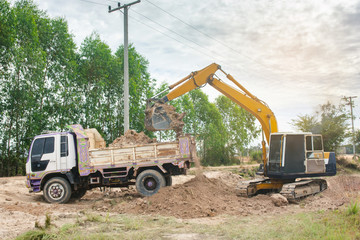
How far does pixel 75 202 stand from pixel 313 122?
23133mm

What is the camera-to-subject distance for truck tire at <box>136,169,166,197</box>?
38.9 feet

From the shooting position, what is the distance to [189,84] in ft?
45.4

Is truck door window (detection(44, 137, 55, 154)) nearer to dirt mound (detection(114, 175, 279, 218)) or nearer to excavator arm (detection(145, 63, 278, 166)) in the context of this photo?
dirt mound (detection(114, 175, 279, 218))

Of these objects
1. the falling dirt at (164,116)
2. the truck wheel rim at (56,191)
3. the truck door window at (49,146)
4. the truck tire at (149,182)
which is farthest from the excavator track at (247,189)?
the truck door window at (49,146)

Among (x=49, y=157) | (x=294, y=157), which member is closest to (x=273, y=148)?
(x=294, y=157)

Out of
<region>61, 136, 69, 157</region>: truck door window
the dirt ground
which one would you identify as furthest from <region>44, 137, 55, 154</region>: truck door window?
the dirt ground

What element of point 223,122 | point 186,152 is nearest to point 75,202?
point 186,152

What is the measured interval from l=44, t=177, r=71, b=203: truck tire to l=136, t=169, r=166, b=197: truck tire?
2.67m

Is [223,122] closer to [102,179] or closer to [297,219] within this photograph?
[102,179]

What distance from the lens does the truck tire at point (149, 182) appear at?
1184cm

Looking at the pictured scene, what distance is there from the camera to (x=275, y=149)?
12.6m

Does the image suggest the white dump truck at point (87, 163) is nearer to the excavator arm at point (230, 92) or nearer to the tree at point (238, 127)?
the excavator arm at point (230, 92)

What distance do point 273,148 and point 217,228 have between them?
19.2ft

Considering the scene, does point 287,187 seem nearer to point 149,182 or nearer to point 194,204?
point 194,204
